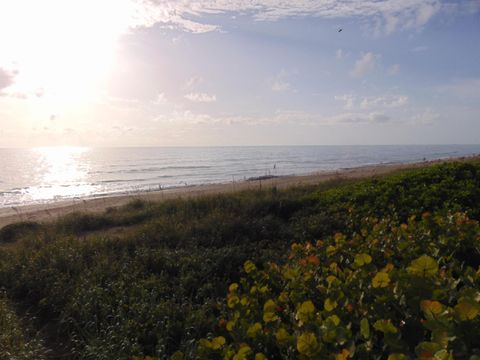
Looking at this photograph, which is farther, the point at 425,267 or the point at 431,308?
the point at 425,267

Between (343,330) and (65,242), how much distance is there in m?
5.40

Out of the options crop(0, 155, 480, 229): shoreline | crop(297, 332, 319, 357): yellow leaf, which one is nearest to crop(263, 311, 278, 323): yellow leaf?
crop(297, 332, 319, 357): yellow leaf

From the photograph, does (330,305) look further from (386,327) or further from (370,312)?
(386,327)

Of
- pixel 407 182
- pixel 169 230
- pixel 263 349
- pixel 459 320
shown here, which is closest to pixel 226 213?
pixel 169 230

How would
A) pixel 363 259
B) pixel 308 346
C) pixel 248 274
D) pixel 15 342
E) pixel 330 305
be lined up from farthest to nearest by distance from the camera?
pixel 248 274 → pixel 15 342 → pixel 363 259 → pixel 330 305 → pixel 308 346

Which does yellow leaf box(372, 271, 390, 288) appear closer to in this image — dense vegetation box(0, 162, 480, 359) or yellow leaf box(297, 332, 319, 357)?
dense vegetation box(0, 162, 480, 359)

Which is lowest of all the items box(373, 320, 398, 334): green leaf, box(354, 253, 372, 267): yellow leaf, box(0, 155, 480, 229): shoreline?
box(0, 155, 480, 229): shoreline

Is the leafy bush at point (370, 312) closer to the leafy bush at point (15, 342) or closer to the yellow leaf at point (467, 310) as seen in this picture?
the yellow leaf at point (467, 310)

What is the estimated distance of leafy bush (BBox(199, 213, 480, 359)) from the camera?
5.22 feet

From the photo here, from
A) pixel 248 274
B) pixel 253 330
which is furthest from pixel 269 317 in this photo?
pixel 248 274

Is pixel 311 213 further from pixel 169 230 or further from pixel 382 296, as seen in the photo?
pixel 382 296

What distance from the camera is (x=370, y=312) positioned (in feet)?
6.68

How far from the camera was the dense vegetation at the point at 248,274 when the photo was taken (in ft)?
6.65

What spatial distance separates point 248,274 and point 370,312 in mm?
2610
